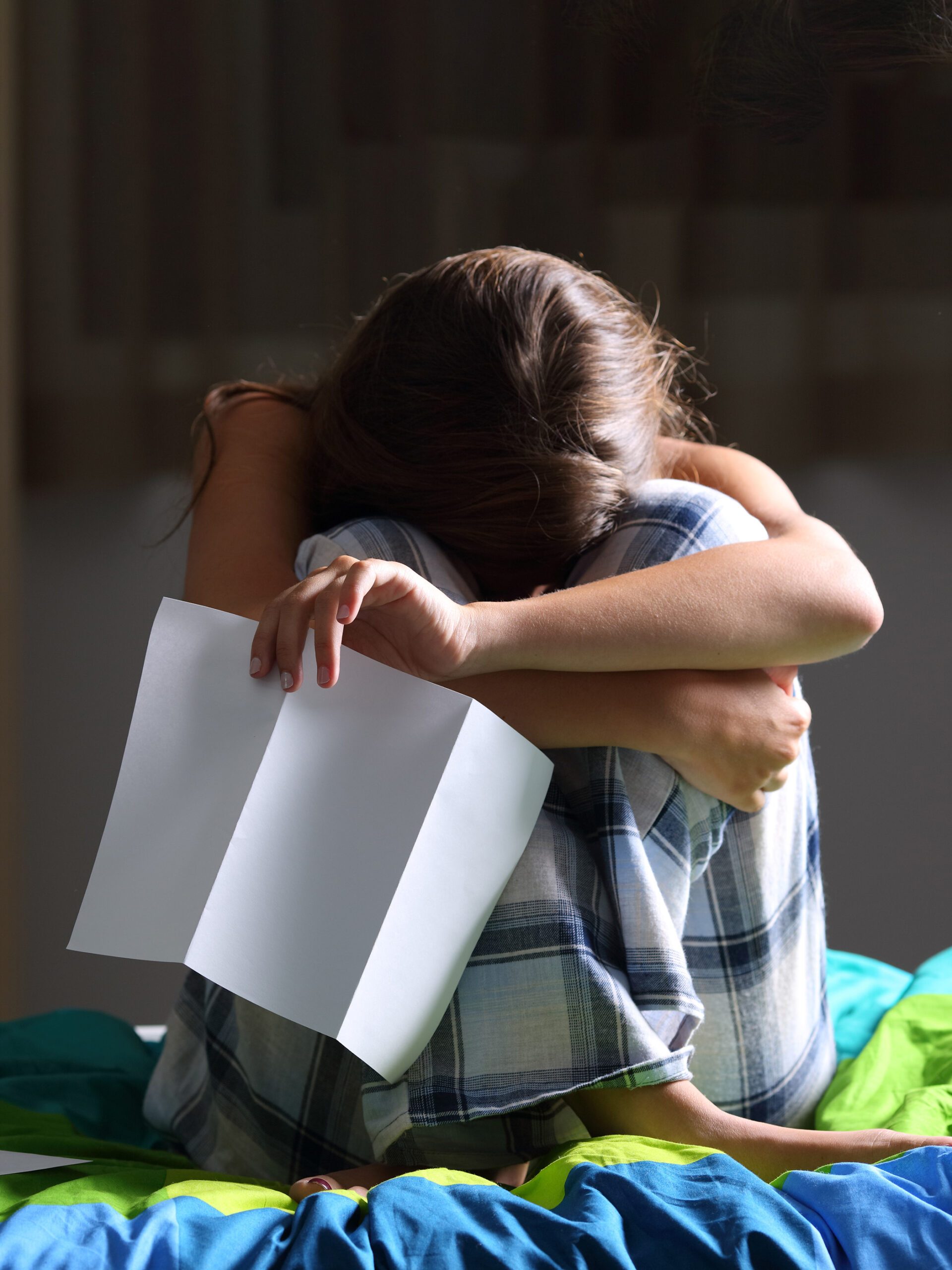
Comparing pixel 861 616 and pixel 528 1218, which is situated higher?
pixel 861 616

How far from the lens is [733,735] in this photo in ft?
2.23

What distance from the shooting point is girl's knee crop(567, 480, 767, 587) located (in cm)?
75

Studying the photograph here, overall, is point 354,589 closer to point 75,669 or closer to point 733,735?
point 733,735

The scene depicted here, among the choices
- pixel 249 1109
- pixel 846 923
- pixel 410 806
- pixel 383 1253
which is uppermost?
pixel 410 806

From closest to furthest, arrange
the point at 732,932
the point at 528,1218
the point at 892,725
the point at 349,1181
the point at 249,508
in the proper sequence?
the point at 528,1218
the point at 349,1181
the point at 732,932
the point at 249,508
the point at 892,725

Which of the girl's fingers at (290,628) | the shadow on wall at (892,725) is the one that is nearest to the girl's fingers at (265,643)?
the girl's fingers at (290,628)

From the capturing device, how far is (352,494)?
0.83 m

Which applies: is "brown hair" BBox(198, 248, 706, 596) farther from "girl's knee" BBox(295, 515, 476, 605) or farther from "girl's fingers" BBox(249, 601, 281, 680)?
"girl's fingers" BBox(249, 601, 281, 680)

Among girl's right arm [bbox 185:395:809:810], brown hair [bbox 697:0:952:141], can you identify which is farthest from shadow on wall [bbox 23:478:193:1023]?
brown hair [bbox 697:0:952:141]

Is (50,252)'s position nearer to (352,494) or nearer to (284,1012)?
(352,494)

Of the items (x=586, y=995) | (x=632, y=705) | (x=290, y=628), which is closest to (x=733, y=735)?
(x=632, y=705)

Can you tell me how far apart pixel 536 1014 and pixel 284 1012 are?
0.14m

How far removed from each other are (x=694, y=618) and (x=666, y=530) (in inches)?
3.6

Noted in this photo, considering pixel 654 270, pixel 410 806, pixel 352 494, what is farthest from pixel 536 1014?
pixel 654 270
